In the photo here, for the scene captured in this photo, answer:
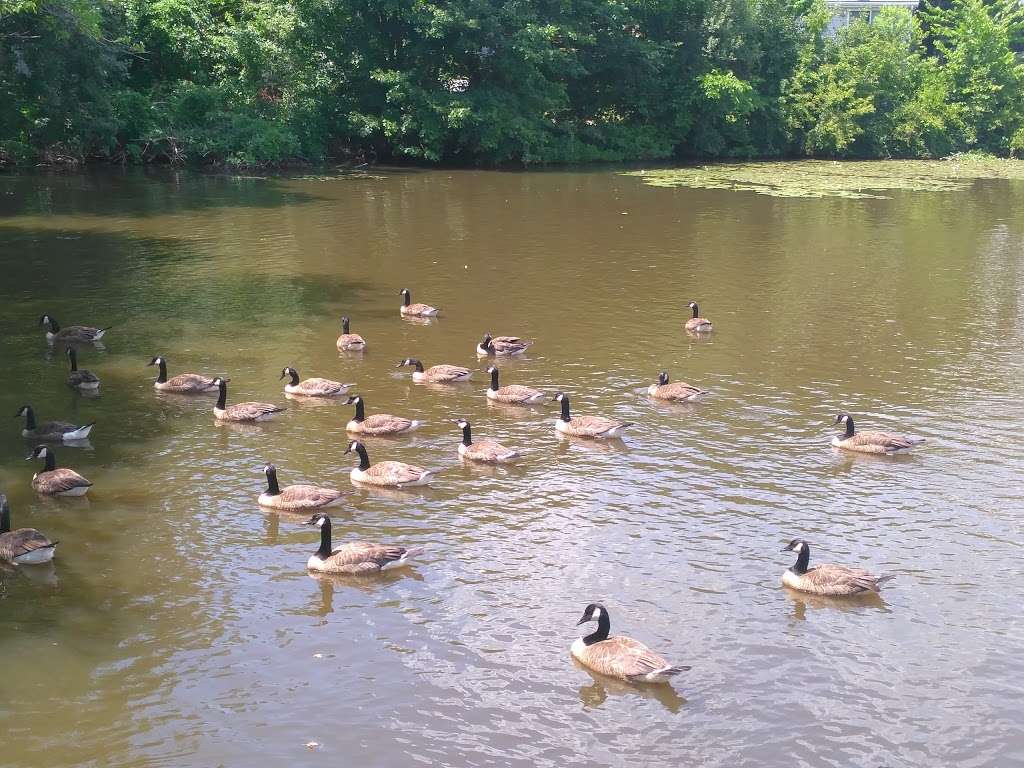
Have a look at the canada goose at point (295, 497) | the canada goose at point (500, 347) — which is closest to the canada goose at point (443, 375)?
the canada goose at point (500, 347)

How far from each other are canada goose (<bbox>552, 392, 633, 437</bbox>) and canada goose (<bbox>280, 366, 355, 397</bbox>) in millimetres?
3580

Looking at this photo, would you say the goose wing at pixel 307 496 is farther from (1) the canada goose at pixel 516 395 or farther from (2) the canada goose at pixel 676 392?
(2) the canada goose at pixel 676 392

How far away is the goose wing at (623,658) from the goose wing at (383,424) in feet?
20.2

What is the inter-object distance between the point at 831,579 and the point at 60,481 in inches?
344

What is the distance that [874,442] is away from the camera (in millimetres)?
14273

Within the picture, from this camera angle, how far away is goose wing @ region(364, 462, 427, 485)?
1313 centimetres

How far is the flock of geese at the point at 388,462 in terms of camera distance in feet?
31.3

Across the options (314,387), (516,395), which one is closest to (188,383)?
(314,387)

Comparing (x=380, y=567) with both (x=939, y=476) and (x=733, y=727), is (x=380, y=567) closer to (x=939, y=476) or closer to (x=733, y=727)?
(x=733, y=727)

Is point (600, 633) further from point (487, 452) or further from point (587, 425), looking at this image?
point (587, 425)

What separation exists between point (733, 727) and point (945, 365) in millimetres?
11921

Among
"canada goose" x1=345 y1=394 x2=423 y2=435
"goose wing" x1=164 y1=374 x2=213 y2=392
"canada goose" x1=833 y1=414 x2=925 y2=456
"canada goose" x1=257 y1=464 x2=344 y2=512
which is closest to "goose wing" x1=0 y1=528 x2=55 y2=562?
"canada goose" x1=257 y1=464 x2=344 y2=512

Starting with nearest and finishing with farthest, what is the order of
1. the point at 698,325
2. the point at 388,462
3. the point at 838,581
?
the point at 838,581 → the point at 388,462 → the point at 698,325

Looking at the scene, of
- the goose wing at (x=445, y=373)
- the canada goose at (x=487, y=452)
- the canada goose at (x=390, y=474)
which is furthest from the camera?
the goose wing at (x=445, y=373)
